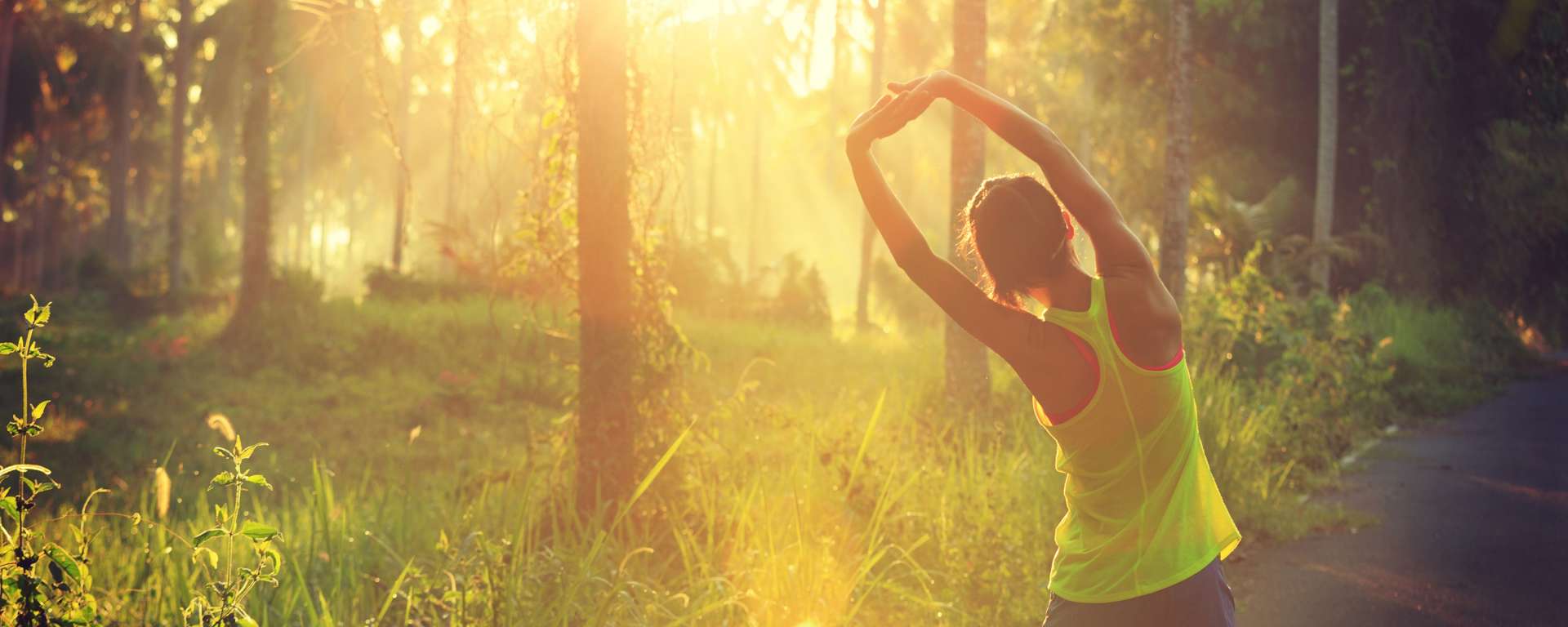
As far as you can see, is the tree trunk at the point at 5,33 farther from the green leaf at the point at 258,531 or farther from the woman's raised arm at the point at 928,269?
the woman's raised arm at the point at 928,269

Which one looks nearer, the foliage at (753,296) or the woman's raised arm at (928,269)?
the woman's raised arm at (928,269)

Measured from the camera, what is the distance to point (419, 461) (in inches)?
515

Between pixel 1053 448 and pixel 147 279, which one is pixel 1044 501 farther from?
pixel 147 279

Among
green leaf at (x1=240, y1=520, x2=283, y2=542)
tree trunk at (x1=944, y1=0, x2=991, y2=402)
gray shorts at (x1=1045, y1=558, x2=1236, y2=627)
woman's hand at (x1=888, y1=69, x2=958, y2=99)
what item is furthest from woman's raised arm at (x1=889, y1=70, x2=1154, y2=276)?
tree trunk at (x1=944, y1=0, x2=991, y2=402)

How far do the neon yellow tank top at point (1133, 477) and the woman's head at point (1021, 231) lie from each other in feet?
0.36

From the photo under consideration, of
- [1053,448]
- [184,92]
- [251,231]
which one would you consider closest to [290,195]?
[184,92]

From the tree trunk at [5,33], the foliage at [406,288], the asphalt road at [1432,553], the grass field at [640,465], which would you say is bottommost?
the asphalt road at [1432,553]

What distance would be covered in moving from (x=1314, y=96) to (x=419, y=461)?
885 inches

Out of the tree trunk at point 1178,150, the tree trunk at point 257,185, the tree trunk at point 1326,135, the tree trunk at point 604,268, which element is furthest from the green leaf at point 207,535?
the tree trunk at point 1326,135

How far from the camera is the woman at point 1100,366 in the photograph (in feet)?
8.64

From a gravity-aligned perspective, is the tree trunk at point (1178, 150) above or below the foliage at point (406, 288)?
above

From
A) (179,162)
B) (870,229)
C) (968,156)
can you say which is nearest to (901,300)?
(870,229)

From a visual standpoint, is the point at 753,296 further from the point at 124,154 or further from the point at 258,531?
the point at 258,531

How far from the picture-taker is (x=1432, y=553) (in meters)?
Answer: 7.62
